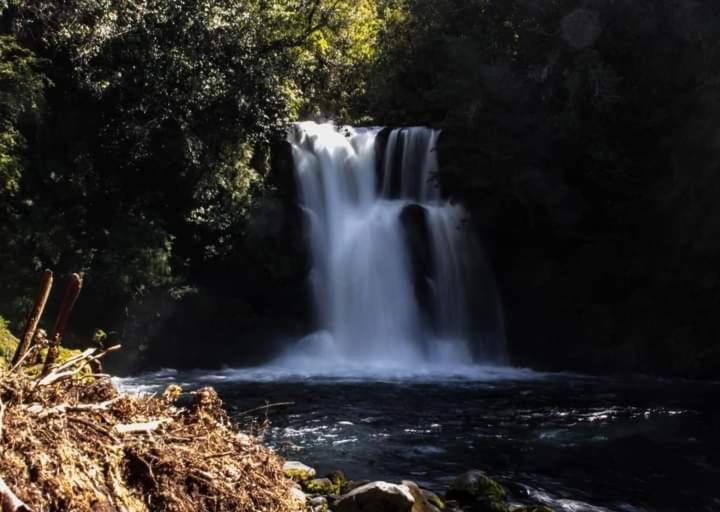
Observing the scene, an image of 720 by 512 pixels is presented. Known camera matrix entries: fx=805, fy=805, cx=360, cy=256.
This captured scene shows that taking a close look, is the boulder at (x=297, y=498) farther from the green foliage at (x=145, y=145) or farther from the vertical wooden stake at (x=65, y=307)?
the green foliage at (x=145, y=145)

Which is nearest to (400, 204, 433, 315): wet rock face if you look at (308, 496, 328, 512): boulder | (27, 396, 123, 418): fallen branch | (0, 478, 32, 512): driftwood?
(308, 496, 328, 512): boulder

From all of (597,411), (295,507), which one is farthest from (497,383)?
(295,507)

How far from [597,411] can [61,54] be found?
1267cm

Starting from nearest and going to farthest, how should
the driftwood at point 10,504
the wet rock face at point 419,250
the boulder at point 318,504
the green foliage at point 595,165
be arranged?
1. the driftwood at point 10,504
2. the boulder at point 318,504
3. the green foliage at point 595,165
4. the wet rock face at point 419,250

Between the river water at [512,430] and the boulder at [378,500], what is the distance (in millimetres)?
1081

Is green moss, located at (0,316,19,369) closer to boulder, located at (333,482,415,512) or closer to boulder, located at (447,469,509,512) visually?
boulder, located at (333,482,415,512)

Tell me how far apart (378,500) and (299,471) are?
5.62 feet

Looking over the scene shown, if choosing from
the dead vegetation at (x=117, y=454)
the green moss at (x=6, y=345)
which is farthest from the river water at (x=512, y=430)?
the green moss at (x=6, y=345)

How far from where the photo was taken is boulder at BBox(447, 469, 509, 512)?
27.2ft

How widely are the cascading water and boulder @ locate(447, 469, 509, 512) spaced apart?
1025 cm

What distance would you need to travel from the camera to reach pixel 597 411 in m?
13.7

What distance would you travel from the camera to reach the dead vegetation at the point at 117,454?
400 centimetres

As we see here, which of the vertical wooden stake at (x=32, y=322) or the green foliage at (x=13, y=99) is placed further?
the green foliage at (x=13, y=99)

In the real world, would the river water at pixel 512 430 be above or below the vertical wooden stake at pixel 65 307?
below
